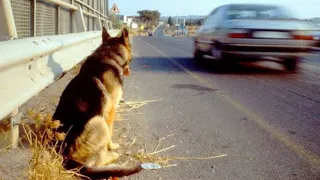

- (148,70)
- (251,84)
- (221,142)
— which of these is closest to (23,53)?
(221,142)

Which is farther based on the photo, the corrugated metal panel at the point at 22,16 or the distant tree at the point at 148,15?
the distant tree at the point at 148,15

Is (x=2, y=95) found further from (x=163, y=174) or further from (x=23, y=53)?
(x=163, y=174)

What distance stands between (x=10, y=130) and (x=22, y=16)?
1.97 m

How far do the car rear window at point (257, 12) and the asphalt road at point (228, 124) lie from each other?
7.47 feet

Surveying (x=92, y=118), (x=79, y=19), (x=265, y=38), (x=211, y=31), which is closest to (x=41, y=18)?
(x=92, y=118)

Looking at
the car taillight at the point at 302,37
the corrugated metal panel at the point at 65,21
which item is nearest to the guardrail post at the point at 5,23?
the corrugated metal panel at the point at 65,21

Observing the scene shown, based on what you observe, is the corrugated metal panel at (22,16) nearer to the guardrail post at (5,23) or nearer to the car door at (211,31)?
the guardrail post at (5,23)

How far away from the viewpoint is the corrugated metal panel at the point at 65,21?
302 inches

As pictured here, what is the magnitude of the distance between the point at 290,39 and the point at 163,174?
724cm

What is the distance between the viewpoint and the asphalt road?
10.9 feet

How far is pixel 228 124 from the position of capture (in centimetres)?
473

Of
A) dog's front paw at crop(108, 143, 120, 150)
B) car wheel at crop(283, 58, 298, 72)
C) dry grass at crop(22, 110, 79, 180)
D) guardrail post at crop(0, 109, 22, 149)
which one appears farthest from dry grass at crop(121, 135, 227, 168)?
car wheel at crop(283, 58, 298, 72)

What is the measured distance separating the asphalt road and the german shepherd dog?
34 centimetres


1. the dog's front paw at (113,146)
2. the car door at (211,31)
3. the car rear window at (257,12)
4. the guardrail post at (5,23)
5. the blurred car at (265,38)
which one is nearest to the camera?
the guardrail post at (5,23)
